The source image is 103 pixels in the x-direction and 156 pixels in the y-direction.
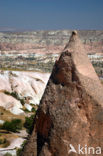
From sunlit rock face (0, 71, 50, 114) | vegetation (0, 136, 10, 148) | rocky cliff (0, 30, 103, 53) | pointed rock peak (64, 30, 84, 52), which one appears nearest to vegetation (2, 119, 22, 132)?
vegetation (0, 136, 10, 148)

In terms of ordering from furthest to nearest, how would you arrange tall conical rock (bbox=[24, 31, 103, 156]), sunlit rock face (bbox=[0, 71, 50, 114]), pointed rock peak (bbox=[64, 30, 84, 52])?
sunlit rock face (bbox=[0, 71, 50, 114]) < pointed rock peak (bbox=[64, 30, 84, 52]) < tall conical rock (bbox=[24, 31, 103, 156])

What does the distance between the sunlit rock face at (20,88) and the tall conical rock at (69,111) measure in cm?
2684

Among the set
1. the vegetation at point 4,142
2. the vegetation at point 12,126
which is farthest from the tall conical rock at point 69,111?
the vegetation at point 12,126

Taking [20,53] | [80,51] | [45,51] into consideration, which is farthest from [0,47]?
[80,51]

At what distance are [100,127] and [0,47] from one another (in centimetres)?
17208

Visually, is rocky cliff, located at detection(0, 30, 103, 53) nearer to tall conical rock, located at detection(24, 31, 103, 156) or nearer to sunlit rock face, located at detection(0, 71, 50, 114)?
sunlit rock face, located at detection(0, 71, 50, 114)

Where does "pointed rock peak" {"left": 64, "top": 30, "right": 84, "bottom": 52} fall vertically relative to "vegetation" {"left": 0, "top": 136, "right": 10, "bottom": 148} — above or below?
above

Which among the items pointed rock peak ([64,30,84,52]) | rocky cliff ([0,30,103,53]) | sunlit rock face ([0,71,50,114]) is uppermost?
rocky cliff ([0,30,103,53])

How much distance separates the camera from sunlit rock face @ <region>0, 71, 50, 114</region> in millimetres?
34175

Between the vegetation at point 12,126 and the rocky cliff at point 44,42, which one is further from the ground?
the rocky cliff at point 44,42

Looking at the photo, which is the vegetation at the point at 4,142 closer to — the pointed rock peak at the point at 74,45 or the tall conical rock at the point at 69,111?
the tall conical rock at the point at 69,111

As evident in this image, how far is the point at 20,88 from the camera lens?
39906 mm

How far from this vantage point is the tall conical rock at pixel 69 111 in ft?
19.1

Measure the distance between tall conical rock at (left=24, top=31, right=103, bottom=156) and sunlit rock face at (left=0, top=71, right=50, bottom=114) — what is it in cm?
2684
